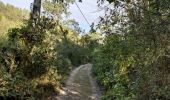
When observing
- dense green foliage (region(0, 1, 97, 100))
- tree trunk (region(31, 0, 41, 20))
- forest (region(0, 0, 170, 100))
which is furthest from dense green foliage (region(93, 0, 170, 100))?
tree trunk (region(31, 0, 41, 20))

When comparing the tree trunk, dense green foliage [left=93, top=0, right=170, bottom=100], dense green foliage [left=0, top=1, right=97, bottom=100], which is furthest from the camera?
the tree trunk

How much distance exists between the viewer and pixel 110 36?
12391mm

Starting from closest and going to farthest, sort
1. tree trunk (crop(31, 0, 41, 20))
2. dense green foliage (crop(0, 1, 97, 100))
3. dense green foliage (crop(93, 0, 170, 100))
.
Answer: dense green foliage (crop(93, 0, 170, 100)), dense green foliage (crop(0, 1, 97, 100)), tree trunk (crop(31, 0, 41, 20))

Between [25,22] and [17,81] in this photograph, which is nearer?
[17,81]

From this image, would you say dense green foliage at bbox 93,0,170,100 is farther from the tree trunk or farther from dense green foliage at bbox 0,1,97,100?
the tree trunk

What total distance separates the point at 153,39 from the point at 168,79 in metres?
1.12

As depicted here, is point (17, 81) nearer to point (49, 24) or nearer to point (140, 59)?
point (49, 24)

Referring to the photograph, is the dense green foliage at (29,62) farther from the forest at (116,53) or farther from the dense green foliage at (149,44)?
the dense green foliage at (149,44)

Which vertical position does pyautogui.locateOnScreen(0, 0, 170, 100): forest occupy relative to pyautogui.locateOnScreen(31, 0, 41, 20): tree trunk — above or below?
below

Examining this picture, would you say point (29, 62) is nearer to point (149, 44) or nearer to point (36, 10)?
point (36, 10)

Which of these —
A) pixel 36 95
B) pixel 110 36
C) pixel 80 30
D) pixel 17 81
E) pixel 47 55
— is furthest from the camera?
pixel 80 30

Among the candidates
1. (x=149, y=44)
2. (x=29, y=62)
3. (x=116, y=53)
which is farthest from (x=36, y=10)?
(x=149, y=44)

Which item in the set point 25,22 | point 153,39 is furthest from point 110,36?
point 25,22

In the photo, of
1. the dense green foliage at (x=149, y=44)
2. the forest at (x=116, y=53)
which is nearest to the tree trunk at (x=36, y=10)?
the forest at (x=116, y=53)
